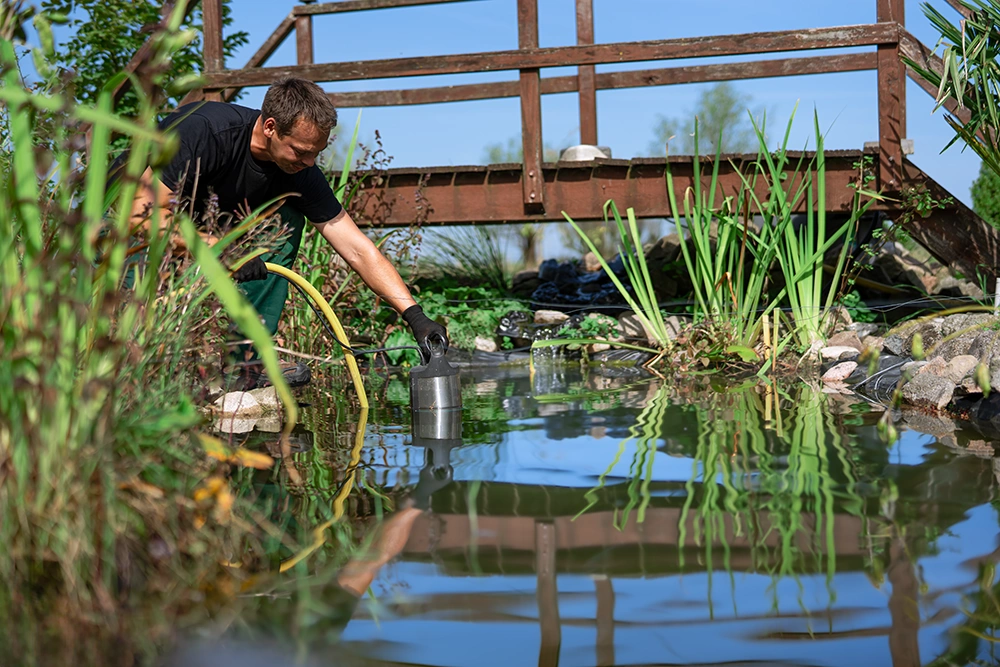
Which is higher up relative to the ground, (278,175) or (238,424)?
(278,175)

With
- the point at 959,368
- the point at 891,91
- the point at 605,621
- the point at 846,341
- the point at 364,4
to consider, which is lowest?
the point at 605,621

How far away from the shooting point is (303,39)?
5914mm

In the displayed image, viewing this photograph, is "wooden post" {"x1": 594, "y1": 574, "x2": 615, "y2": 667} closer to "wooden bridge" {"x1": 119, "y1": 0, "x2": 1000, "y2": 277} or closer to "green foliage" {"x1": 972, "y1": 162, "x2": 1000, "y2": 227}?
"wooden bridge" {"x1": 119, "y1": 0, "x2": 1000, "y2": 277}

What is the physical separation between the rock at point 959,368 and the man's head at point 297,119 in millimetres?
2325

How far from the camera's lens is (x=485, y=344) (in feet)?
18.2

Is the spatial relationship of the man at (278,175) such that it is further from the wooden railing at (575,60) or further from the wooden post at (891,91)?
the wooden post at (891,91)

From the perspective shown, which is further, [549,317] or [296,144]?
[549,317]

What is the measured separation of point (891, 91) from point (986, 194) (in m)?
4.92

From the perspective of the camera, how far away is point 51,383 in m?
1.27

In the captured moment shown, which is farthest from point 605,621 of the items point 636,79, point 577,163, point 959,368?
point 636,79

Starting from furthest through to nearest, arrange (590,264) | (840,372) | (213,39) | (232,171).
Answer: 1. (590,264)
2. (213,39)
3. (840,372)
4. (232,171)

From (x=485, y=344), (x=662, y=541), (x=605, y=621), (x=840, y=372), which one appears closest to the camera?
(x=605, y=621)

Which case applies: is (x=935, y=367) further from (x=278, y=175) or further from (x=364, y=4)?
(x=364, y=4)

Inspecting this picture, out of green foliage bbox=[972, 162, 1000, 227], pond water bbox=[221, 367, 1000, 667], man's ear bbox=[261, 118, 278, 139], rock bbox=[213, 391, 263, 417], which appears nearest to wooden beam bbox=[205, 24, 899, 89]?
man's ear bbox=[261, 118, 278, 139]
